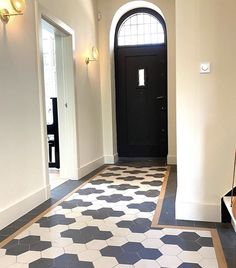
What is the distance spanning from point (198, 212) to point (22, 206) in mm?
1610

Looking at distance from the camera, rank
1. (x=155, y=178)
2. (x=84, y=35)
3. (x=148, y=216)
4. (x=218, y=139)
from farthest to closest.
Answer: (x=84, y=35) → (x=155, y=178) → (x=148, y=216) → (x=218, y=139)

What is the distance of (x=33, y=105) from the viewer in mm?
3309

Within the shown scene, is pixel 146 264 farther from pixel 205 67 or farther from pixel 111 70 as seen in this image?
pixel 111 70

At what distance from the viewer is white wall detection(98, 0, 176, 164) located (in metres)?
5.34

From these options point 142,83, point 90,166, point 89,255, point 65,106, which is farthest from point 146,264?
point 142,83

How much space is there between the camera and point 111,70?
565 cm

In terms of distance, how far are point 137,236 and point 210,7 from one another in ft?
6.22

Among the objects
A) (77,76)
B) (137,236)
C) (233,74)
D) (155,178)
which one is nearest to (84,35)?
(77,76)

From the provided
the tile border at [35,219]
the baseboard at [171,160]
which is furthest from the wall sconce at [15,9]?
the baseboard at [171,160]

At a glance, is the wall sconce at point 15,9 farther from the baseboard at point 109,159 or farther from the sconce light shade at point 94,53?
the baseboard at point 109,159

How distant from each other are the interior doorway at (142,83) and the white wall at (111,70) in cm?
26

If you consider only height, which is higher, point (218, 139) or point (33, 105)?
point (33, 105)

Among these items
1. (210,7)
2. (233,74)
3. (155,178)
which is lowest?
(155,178)

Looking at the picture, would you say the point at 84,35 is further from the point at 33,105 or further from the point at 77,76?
the point at 33,105
